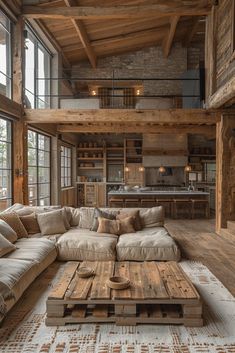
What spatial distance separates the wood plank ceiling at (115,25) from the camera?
665 centimetres

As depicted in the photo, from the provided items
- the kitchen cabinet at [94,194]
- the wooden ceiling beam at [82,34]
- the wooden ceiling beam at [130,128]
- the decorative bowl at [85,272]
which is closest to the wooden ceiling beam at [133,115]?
the wooden ceiling beam at [130,128]

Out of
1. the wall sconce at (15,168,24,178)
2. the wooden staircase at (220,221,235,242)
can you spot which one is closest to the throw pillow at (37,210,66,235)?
the wall sconce at (15,168,24,178)

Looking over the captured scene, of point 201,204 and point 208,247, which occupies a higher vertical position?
point 201,204

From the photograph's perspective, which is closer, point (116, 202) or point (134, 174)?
point (116, 202)

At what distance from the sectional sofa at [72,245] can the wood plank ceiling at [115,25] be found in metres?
4.54

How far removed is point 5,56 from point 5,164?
2.31 m

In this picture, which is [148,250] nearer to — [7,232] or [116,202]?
[7,232]

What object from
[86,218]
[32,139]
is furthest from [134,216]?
[32,139]

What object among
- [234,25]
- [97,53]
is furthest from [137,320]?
[97,53]

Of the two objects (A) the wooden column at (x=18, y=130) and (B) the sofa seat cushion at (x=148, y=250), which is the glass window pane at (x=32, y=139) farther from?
(B) the sofa seat cushion at (x=148, y=250)

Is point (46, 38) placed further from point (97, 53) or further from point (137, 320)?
point (137, 320)

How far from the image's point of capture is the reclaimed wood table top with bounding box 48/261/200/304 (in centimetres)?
263

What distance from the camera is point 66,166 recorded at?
1147cm

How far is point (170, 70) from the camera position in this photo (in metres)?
11.6
